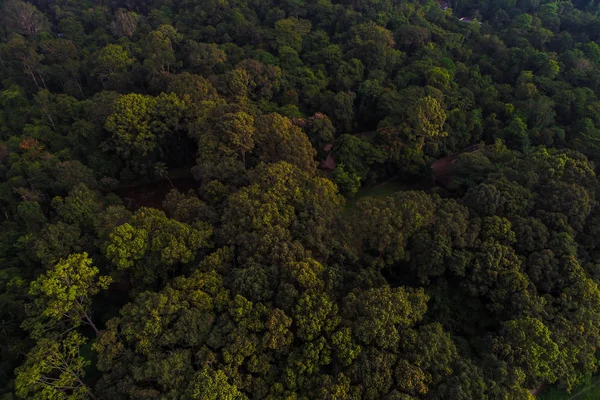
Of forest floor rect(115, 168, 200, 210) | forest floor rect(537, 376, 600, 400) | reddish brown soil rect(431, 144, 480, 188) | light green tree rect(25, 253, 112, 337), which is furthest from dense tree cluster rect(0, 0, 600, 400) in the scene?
forest floor rect(537, 376, 600, 400)

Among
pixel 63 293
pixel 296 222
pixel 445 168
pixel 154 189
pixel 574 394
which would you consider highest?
pixel 296 222

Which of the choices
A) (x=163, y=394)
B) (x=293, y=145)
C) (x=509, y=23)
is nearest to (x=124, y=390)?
(x=163, y=394)

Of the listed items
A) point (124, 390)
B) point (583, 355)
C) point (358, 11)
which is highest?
point (358, 11)

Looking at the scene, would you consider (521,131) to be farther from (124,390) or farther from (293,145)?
(124,390)

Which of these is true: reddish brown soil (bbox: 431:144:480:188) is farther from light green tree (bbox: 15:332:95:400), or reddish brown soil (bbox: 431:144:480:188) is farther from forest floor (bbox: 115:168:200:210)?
light green tree (bbox: 15:332:95:400)

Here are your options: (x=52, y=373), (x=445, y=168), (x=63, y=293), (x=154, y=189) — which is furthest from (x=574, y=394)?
(x=154, y=189)

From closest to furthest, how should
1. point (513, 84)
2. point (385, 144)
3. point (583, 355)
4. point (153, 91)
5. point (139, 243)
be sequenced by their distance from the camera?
point (583, 355) < point (139, 243) < point (385, 144) < point (153, 91) < point (513, 84)

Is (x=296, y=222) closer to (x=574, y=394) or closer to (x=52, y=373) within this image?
(x=52, y=373)

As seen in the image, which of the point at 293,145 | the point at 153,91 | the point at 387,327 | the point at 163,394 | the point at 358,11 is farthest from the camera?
the point at 358,11
